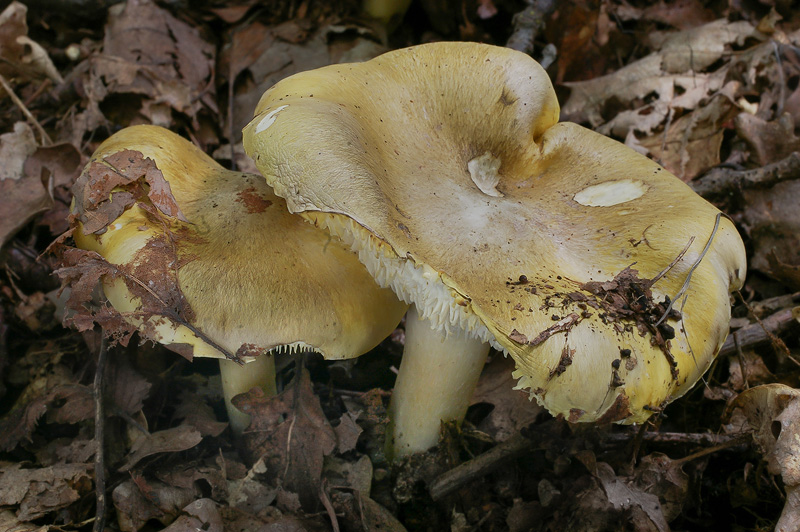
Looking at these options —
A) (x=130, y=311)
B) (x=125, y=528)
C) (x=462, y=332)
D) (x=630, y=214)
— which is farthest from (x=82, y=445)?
(x=630, y=214)

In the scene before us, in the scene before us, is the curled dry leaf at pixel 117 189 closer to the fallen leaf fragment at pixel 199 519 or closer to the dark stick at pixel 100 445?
the dark stick at pixel 100 445

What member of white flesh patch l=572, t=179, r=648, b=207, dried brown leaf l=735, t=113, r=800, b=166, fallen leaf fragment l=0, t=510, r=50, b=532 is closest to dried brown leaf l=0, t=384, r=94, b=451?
fallen leaf fragment l=0, t=510, r=50, b=532

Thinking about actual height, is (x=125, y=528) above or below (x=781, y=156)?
below

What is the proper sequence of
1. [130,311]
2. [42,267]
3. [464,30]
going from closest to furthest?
[130,311] < [42,267] < [464,30]

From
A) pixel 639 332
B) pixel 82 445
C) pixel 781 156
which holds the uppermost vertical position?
pixel 639 332

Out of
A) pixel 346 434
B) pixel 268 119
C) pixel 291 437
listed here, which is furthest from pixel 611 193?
pixel 291 437

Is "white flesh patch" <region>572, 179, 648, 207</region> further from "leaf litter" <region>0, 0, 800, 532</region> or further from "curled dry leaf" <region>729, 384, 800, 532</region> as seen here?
"curled dry leaf" <region>729, 384, 800, 532</region>

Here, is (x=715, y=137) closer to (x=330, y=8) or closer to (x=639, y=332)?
(x=639, y=332)
